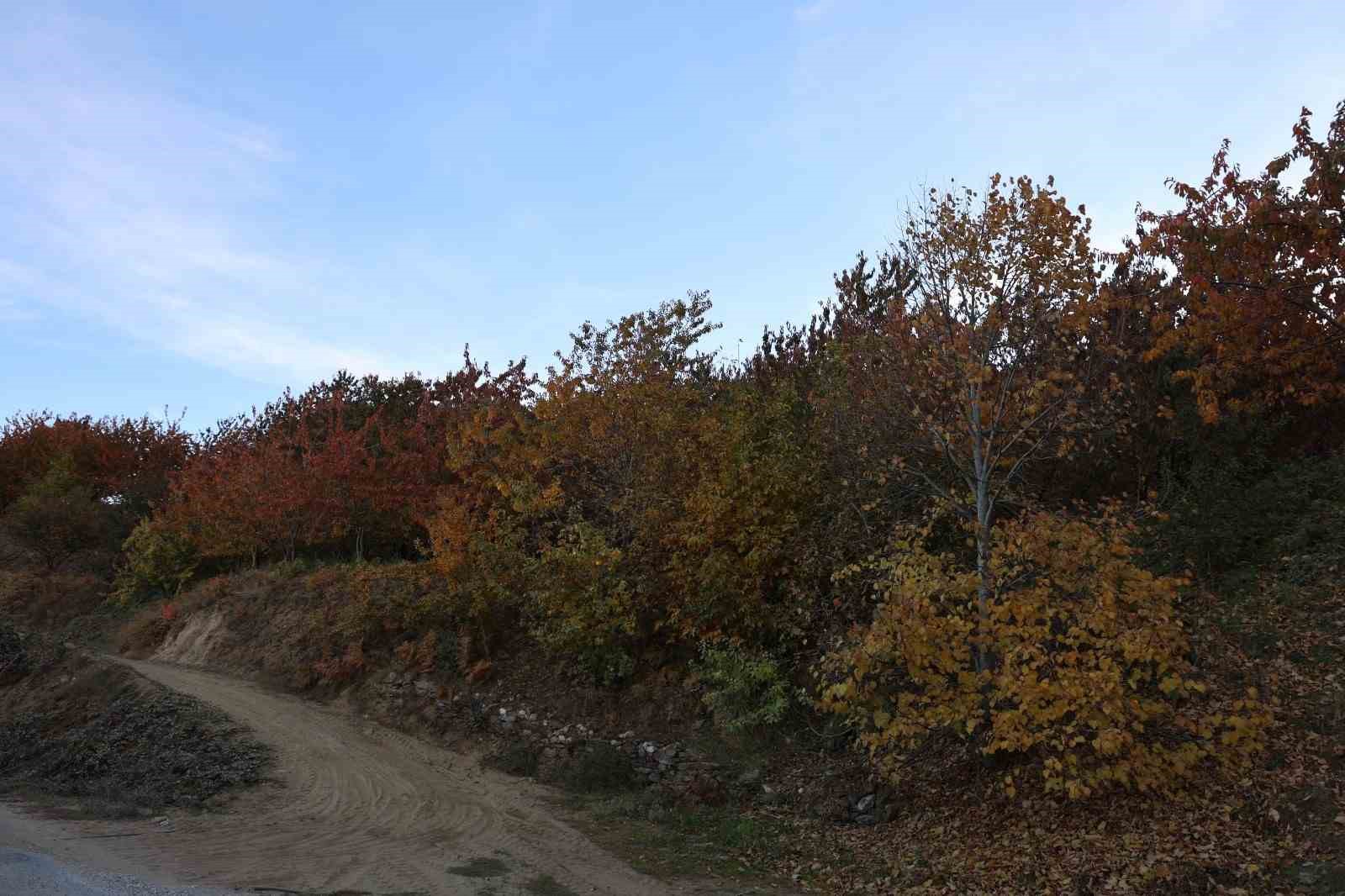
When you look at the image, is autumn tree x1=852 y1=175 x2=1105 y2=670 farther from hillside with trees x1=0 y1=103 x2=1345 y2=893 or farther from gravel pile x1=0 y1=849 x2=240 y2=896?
gravel pile x1=0 y1=849 x2=240 y2=896

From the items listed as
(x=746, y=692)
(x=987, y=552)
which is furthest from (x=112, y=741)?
(x=987, y=552)

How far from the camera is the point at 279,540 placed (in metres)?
26.0

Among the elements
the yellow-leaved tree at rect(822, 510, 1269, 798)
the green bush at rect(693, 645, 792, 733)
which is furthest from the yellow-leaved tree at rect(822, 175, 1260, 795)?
the green bush at rect(693, 645, 792, 733)

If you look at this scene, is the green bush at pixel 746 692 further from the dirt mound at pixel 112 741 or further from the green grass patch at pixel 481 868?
the dirt mound at pixel 112 741

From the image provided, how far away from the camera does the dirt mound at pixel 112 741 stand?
12602mm

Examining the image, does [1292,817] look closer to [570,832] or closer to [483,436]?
[570,832]

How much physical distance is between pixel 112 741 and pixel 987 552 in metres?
13.7

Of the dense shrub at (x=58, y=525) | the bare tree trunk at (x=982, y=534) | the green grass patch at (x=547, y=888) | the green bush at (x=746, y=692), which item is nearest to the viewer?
the green grass patch at (x=547, y=888)

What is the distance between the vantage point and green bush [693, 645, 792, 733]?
1285 cm

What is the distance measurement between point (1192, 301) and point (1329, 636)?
4804 millimetres

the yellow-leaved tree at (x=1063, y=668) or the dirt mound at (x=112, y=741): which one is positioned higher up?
the yellow-leaved tree at (x=1063, y=668)

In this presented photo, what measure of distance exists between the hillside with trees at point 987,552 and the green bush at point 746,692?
6 centimetres

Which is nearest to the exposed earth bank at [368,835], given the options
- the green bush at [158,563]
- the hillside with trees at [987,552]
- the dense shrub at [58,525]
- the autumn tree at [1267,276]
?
the hillside with trees at [987,552]

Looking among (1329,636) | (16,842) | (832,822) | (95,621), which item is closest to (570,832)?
(832,822)
